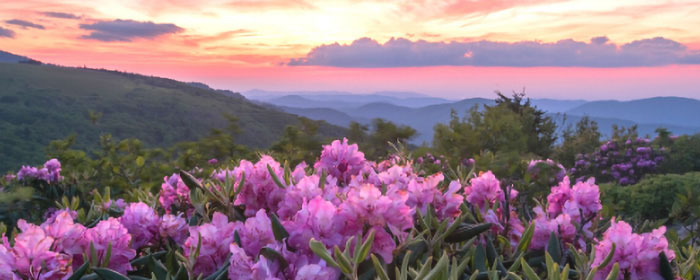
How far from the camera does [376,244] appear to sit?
1.37 m

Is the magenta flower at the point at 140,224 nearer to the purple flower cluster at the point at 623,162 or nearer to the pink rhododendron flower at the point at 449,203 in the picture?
the pink rhododendron flower at the point at 449,203

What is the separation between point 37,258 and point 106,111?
106 metres

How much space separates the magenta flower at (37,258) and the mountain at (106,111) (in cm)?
6733

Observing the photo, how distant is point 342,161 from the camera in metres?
2.29

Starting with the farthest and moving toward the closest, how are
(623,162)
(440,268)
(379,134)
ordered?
(379,134), (623,162), (440,268)

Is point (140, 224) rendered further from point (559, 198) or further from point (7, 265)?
point (559, 198)

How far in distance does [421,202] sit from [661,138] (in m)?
14.6

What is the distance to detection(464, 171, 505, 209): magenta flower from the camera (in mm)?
2074

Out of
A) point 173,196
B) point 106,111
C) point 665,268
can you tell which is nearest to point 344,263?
point 665,268

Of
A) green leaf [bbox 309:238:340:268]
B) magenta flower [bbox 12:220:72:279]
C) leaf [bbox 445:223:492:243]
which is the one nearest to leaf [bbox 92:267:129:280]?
magenta flower [bbox 12:220:72:279]

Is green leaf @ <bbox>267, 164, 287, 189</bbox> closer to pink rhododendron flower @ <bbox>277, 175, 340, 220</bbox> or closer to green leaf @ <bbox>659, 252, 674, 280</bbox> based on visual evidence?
pink rhododendron flower @ <bbox>277, 175, 340, 220</bbox>

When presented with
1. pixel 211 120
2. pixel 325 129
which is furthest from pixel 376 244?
pixel 211 120

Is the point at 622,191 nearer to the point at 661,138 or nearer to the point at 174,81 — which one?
the point at 661,138

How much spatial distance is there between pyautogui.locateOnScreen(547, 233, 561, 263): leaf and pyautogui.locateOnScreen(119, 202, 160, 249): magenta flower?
1481 mm
